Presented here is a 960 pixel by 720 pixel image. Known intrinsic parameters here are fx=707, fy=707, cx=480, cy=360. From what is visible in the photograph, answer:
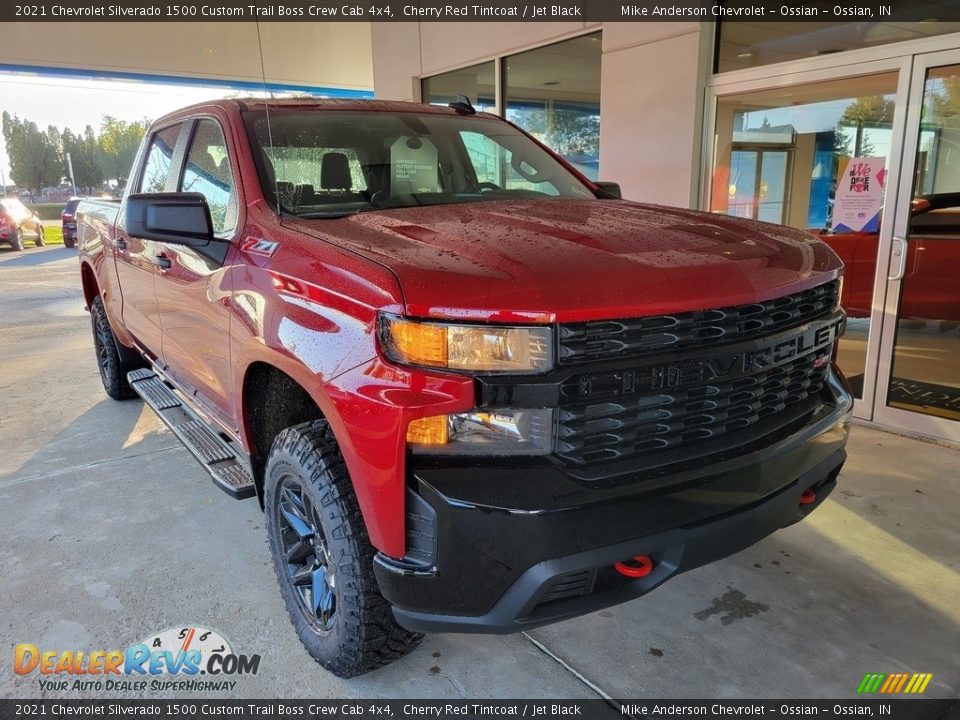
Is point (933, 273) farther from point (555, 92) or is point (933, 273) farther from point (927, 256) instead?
point (555, 92)

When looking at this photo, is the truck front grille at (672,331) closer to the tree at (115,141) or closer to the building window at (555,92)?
the building window at (555,92)

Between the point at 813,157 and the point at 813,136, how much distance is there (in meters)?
0.15

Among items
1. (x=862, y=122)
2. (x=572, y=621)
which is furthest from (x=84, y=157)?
(x=572, y=621)

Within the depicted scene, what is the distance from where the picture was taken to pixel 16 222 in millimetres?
17281

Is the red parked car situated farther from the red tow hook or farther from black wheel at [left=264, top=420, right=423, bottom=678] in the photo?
black wheel at [left=264, top=420, right=423, bottom=678]

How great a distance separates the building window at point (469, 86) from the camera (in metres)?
7.96

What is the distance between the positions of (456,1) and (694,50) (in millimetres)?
3827

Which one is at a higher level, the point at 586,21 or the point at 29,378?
the point at 586,21

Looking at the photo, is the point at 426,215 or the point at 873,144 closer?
the point at 426,215

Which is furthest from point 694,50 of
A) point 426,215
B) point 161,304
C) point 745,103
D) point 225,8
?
point 225,8

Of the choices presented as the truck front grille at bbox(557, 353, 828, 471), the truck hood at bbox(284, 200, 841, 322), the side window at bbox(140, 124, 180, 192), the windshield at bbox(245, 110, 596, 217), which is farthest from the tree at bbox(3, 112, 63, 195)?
the truck front grille at bbox(557, 353, 828, 471)

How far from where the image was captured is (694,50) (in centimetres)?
520

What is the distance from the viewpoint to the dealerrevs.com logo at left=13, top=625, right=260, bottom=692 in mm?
2285

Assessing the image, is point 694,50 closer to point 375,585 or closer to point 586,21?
point 586,21
